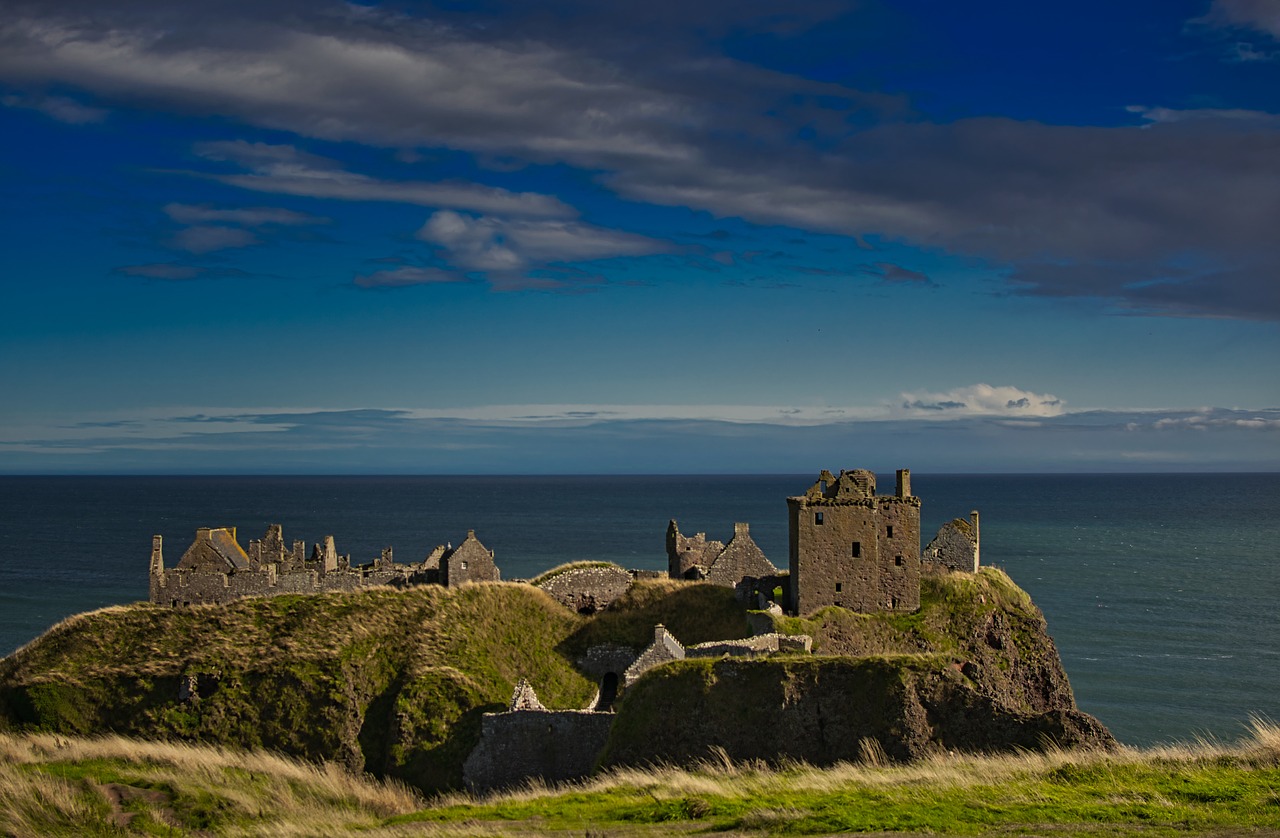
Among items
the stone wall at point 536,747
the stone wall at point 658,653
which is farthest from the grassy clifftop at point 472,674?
the stone wall at point 658,653

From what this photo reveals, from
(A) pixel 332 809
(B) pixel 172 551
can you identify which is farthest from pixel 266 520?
(A) pixel 332 809

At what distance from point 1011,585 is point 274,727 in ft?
91.9

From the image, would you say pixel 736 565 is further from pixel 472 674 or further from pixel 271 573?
pixel 271 573

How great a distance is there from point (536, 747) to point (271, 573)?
20.6m

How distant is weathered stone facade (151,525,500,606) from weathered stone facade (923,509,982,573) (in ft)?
60.7

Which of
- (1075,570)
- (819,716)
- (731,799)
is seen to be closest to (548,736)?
(819,716)

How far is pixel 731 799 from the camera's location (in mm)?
18594

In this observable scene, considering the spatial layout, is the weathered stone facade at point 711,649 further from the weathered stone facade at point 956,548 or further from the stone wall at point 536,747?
the weathered stone facade at point 956,548

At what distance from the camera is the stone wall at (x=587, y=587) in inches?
1577

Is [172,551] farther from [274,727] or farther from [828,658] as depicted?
[828,658]

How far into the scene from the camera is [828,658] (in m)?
24.7

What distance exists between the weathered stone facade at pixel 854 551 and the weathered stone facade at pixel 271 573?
1349 cm

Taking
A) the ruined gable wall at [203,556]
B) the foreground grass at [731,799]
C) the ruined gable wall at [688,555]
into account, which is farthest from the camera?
the ruined gable wall at [688,555]

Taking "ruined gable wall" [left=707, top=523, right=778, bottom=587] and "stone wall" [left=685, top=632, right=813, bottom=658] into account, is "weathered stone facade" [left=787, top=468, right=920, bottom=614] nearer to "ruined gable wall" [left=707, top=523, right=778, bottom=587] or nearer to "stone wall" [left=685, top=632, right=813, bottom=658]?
"ruined gable wall" [left=707, top=523, right=778, bottom=587]
